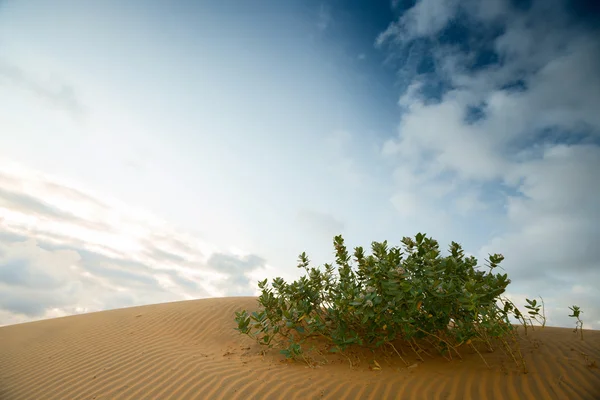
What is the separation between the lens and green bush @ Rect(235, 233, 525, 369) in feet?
15.7

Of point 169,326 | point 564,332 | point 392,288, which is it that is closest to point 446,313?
point 392,288

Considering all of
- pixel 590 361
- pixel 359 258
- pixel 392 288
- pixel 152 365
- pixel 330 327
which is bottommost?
pixel 152 365

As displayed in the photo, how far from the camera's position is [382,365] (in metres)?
5.32

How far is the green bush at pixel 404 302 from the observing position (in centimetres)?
479

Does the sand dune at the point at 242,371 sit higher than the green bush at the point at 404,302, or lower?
lower

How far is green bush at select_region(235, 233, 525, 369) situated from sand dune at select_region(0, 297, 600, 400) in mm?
349

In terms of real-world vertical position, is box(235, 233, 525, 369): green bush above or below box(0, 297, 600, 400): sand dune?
above

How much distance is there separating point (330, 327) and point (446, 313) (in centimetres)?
241

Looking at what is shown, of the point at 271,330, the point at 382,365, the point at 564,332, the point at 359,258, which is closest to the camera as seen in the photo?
the point at 382,365

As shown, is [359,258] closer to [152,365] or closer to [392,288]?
[392,288]

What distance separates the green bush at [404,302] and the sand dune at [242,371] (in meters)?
0.35

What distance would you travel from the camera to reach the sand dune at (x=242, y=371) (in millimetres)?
4160

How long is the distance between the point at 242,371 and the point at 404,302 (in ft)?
9.81

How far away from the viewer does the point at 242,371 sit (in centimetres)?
528
